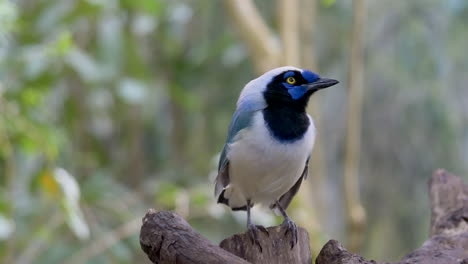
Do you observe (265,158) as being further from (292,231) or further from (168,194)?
(168,194)

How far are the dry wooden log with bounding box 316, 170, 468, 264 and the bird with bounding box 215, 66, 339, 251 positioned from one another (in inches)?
14.9

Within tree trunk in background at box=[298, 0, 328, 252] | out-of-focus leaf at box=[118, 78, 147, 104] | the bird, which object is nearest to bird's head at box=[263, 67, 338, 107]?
the bird

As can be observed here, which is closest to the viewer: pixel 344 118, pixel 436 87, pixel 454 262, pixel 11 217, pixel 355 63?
pixel 454 262

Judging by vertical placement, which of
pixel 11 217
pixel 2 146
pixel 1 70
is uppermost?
pixel 1 70

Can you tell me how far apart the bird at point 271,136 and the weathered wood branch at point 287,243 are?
0.65 ft

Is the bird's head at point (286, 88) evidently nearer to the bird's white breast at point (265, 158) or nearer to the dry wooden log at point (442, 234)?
the bird's white breast at point (265, 158)

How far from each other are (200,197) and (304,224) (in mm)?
833

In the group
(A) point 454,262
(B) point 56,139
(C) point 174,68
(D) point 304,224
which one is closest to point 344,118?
(C) point 174,68

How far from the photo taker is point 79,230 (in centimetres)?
481

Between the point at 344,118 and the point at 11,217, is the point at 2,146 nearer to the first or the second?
the point at 11,217

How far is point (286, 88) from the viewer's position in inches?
140

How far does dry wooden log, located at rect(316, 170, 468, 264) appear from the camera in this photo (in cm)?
302

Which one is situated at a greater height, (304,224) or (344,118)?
(344,118)

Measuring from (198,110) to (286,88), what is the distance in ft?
14.5
